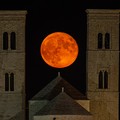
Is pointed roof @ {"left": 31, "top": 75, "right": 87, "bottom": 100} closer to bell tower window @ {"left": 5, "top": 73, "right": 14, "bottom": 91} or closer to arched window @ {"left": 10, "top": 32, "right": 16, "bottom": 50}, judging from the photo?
bell tower window @ {"left": 5, "top": 73, "right": 14, "bottom": 91}

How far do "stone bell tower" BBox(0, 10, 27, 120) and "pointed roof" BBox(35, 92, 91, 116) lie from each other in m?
4.16

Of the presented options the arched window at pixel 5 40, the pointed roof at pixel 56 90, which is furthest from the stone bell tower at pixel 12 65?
the pointed roof at pixel 56 90

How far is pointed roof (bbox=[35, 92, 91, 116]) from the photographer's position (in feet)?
251

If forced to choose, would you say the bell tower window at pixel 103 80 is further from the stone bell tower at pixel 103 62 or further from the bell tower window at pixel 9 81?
the bell tower window at pixel 9 81

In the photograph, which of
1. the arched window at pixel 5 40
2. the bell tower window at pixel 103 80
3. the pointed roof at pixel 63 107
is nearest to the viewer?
the pointed roof at pixel 63 107

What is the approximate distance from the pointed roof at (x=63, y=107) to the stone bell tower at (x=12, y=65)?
4.16 m

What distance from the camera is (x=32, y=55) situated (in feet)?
269

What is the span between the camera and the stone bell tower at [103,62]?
81.6 meters

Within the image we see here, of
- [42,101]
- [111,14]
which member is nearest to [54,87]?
[42,101]

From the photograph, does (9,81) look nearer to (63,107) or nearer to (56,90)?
(56,90)

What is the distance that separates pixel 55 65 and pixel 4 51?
12.5 ft

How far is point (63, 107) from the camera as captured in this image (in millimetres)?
76875

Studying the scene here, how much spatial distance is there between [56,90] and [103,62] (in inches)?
160

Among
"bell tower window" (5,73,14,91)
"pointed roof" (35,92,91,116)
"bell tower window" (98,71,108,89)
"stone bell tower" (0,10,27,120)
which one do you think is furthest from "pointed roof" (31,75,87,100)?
"pointed roof" (35,92,91,116)
